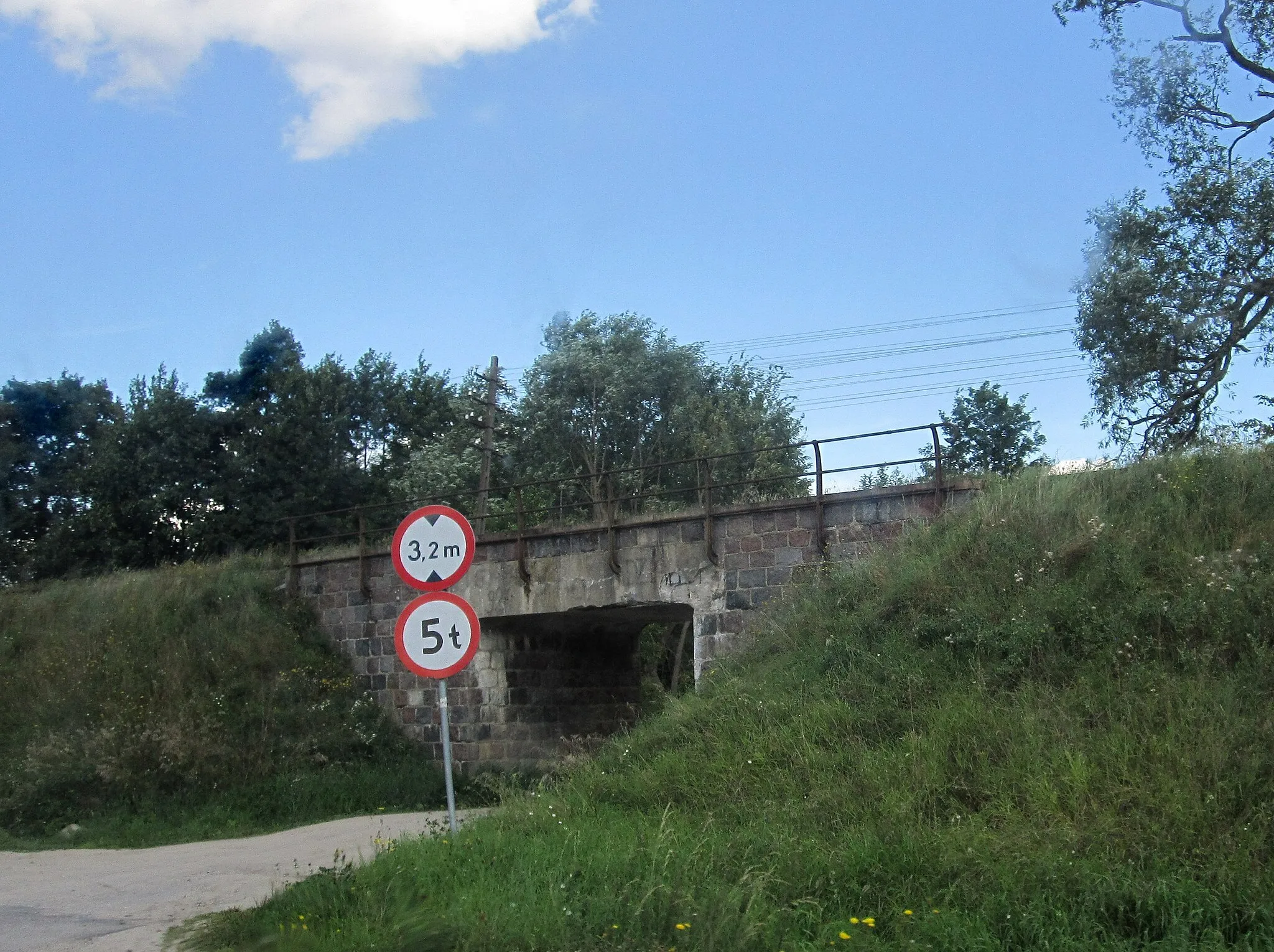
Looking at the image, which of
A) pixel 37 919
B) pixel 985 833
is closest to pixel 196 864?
pixel 37 919

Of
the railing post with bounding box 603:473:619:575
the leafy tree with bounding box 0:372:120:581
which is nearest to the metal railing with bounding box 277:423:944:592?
the railing post with bounding box 603:473:619:575

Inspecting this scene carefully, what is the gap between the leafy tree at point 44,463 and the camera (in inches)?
1425

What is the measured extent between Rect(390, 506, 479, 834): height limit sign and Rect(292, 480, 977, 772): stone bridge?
619cm

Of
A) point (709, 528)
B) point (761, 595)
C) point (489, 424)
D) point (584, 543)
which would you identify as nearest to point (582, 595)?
point (584, 543)

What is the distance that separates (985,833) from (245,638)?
49.5ft

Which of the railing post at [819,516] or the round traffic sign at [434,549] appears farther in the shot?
the railing post at [819,516]

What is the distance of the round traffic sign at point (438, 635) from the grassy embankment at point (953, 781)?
1.28 meters

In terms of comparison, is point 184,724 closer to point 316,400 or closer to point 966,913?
point 966,913

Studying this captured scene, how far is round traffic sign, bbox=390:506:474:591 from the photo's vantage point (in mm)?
9047

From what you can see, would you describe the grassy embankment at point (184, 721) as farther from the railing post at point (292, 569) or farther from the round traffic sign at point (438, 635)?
the round traffic sign at point (438, 635)

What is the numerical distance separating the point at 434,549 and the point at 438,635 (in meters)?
0.68

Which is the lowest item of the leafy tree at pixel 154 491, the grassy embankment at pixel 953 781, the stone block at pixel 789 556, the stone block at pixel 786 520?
the grassy embankment at pixel 953 781

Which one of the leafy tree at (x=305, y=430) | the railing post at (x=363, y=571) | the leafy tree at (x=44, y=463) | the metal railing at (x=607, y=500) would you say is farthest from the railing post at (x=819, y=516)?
the leafy tree at (x=44, y=463)

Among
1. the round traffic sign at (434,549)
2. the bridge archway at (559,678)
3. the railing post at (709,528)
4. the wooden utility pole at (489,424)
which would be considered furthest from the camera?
the wooden utility pole at (489,424)
